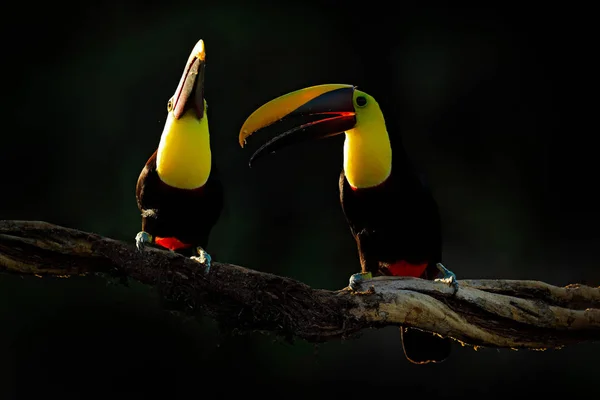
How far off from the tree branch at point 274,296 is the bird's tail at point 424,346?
1.29 ft

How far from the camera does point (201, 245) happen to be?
Result: 2.60 meters

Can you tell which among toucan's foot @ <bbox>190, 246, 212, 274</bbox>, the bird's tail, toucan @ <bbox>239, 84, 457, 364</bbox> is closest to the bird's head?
toucan @ <bbox>239, 84, 457, 364</bbox>

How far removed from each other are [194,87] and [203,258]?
1.83ft

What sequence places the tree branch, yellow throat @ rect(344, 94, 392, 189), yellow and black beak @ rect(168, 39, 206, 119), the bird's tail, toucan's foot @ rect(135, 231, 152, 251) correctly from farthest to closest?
1. the bird's tail
2. yellow throat @ rect(344, 94, 392, 189)
3. yellow and black beak @ rect(168, 39, 206, 119)
4. toucan's foot @ rect(135, 231, 152, 251)
5. the tree branch

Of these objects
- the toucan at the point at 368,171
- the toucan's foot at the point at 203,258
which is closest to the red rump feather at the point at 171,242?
the toucan's foot at the point at 203,258

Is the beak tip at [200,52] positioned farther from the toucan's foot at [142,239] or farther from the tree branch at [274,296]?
the tree branch at [274,296]

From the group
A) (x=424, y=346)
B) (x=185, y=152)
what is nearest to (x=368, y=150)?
(x=185, y=152)

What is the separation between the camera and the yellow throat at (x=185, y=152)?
248 cm

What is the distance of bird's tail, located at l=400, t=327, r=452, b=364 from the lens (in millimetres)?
2764

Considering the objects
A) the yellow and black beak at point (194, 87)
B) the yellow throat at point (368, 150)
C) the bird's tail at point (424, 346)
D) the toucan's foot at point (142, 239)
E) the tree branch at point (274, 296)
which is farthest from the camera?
the bird's tail at point (424, 346)

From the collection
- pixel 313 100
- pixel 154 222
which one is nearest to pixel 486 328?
pixel 313 100

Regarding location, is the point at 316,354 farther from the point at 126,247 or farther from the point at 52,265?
the point at 52,265

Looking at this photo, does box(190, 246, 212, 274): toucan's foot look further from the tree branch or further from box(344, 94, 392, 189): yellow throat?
box(344, 94, 392, 189): yellow throat

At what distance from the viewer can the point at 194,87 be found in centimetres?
247
